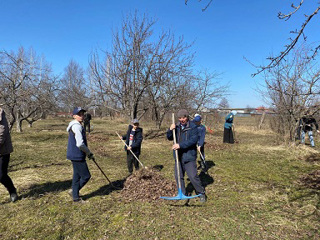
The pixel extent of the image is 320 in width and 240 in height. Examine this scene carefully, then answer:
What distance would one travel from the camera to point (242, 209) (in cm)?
385

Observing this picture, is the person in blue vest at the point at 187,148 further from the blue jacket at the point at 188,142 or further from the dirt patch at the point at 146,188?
the dirt patch at the point at 146,188

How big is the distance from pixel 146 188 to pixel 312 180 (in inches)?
168

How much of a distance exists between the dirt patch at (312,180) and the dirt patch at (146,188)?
3292mm

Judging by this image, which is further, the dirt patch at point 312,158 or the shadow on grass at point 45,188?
the dirt patch at point 312,158

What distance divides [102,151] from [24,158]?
2.89m

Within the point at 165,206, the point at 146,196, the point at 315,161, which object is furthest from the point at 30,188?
the point at 315,161

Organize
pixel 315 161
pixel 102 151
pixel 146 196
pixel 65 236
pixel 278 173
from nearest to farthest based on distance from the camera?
pixel 65 236 < pixel 146 196 < pixel 278 173 < pixel 315 161 < pixel 102 151

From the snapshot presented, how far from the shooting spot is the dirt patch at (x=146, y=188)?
4207 millimetres

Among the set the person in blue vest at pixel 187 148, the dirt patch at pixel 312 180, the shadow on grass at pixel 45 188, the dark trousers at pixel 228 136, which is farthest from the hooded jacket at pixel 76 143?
the dark trousers at pixel 228 136

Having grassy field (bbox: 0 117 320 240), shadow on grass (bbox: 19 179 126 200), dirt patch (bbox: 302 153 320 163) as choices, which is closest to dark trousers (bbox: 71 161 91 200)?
grassy field (bbox: 0 117 320 240)

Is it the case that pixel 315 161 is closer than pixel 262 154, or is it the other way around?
pixel 315 161

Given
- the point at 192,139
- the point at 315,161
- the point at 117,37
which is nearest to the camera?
the point at 192,139

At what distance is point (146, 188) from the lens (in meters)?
4.42

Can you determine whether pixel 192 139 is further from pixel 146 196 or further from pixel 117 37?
pixel 117 37
